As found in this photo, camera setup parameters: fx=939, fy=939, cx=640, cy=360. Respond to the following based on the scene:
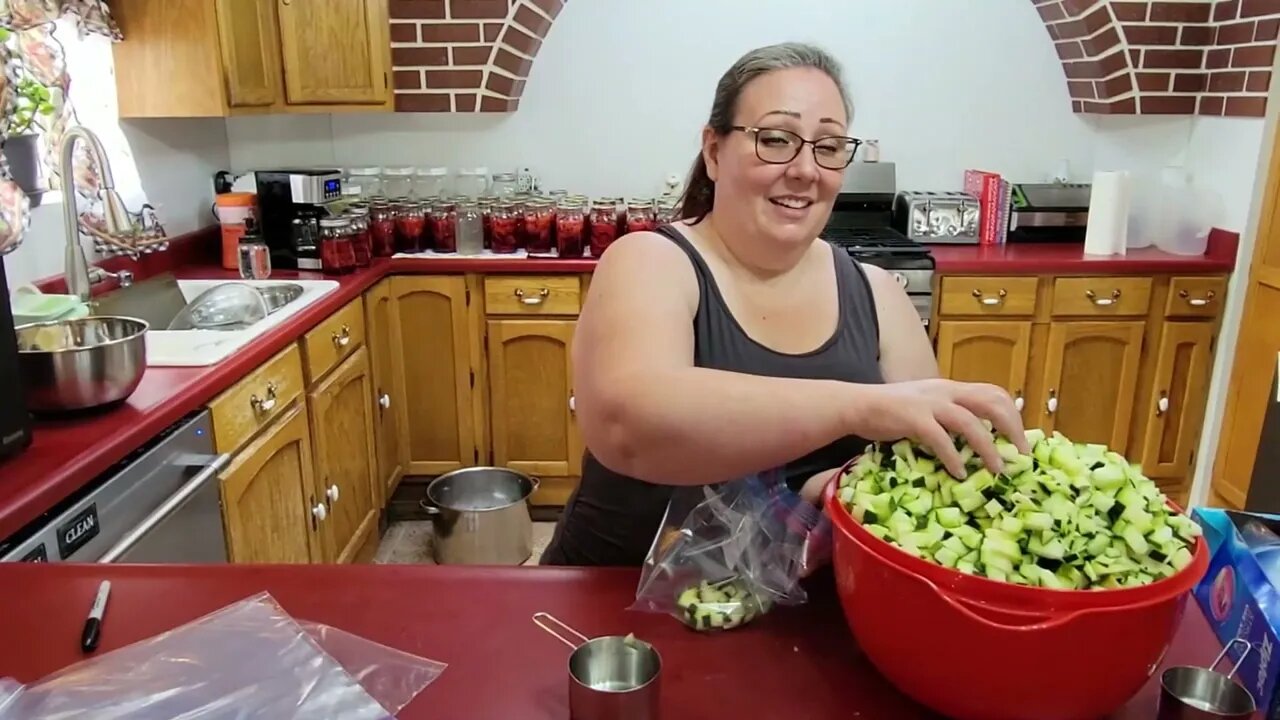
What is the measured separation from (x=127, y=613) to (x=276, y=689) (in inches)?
9.7

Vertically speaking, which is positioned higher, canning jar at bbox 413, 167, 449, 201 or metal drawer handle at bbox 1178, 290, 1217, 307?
canning jar at bbox 413, 167, 449, 201

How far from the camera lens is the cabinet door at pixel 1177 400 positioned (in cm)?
312

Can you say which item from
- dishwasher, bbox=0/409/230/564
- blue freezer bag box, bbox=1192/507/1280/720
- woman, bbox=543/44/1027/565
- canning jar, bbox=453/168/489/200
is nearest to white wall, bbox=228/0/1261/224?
canning jar, bbox=453/168/489/200

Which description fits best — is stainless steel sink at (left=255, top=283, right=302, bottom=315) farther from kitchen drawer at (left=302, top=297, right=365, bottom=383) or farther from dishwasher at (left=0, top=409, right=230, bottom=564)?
dishwasher at (left=0, top=409, right=230, bottom=564)

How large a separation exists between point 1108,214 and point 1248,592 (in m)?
2.65

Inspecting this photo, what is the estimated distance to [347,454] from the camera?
268 centimetres

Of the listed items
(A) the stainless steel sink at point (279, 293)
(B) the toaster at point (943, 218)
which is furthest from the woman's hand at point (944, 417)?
Result: (B) the toaster at point (943, 218)

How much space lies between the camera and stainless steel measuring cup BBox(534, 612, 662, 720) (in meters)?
0.72

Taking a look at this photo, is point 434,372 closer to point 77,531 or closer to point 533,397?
point 533,397

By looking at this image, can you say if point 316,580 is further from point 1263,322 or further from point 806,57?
point 1263,322

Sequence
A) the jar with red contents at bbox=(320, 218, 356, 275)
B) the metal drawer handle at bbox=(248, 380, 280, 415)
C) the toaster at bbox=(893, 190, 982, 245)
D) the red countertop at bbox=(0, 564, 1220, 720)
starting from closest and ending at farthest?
the red countertop at bbox=(0, 564, 1220, 720) → the metal drawer handle at bbox=(248, 380, 280, 415) → the jar with red contents at bbox=(320, 218, 356, 275) → the toaster at bbox=(893, 190, 982, 245)

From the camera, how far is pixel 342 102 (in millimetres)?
3141

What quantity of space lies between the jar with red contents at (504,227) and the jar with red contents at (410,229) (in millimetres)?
240

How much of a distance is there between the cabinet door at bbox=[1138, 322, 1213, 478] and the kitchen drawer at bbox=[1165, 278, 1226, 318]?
1.6 inches
